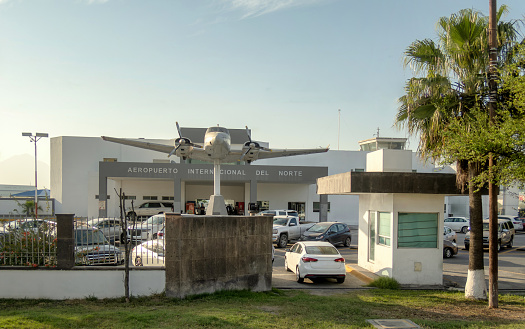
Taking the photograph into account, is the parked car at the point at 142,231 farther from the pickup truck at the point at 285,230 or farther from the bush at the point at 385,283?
the pickup truck at the point at 285,230

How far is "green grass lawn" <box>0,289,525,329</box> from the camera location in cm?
738

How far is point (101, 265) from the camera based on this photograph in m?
10.2

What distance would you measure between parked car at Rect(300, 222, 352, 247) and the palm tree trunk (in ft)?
31.8

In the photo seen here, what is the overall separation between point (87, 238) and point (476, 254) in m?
10.3

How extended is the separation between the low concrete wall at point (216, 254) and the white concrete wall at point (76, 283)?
1.58 feet

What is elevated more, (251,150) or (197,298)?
(251,150)

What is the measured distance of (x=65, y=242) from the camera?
9812 millimetres

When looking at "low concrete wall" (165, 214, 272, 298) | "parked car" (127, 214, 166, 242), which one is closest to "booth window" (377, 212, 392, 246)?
"low concrete wall" (165, 214, 272, 298)

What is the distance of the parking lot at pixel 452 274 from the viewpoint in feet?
42.8

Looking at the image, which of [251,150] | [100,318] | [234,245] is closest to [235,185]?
[251,150]

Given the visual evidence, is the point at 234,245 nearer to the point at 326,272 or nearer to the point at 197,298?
the point at 197,298

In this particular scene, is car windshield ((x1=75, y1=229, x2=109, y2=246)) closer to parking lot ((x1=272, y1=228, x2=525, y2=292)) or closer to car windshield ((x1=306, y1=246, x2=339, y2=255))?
parking lot ((x1=272, y1=228, x2=525, y2=292))

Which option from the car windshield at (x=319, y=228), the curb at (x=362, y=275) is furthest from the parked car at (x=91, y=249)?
the car windshield at (x=319, y=228)

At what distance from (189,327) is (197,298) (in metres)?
2.94
